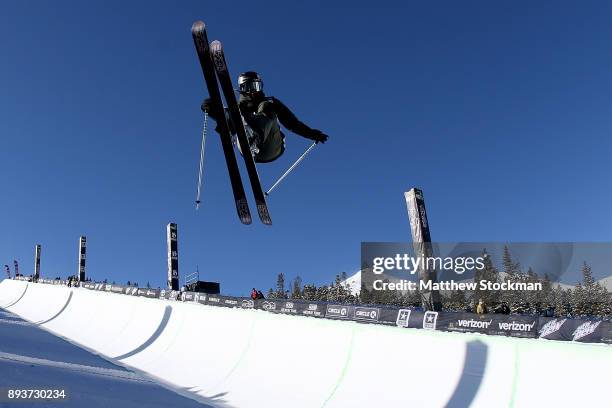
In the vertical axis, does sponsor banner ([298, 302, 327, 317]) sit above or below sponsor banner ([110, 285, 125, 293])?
above

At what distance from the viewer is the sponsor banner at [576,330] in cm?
729

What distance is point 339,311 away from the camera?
45.1 ft

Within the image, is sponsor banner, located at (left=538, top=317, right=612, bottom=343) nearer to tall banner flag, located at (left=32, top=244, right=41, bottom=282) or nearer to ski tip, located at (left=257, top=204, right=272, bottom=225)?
ski tip, located at (left=257, top=204, right=272, bottom=225)

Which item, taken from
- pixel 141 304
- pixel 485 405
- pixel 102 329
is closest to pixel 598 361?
pixel 485 405

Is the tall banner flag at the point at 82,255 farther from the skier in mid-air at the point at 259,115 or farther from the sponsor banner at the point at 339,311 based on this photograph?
the skier in mid-air at the point at 259,115

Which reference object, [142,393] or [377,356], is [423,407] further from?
[142,393]

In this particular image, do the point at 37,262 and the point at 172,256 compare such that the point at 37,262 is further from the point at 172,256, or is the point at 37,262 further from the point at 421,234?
the point at 421,234

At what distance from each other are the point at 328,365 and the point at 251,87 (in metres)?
5.23

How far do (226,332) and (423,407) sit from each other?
235 inches

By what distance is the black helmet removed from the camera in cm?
757

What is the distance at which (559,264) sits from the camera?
1356 inches

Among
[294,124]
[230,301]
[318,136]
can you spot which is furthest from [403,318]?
[230,301]

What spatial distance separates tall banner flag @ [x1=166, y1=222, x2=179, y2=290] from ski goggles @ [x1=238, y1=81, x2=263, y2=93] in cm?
1912

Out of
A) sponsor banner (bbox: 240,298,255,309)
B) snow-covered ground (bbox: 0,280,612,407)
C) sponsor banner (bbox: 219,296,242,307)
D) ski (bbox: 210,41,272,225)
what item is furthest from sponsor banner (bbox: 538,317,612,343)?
sponsor banner (bbox: 219,296,242,307)
